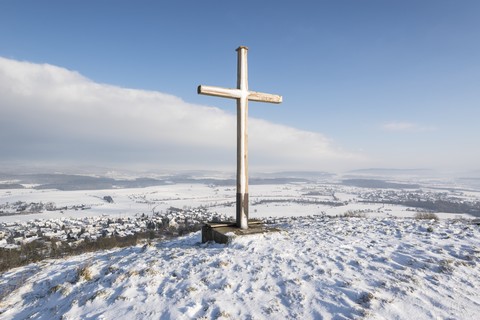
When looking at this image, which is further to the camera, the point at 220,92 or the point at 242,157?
the point at 242,157

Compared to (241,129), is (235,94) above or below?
above

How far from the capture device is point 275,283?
4.82 metres

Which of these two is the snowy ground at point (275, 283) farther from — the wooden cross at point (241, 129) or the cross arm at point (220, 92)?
the cross arm at point (220, 92)

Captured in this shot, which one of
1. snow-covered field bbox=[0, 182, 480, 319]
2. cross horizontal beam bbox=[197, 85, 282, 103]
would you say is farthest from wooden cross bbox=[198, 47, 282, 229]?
snow-covered field bbox=[0, 182, 480, 319]

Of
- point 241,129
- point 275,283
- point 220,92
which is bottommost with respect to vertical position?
point 275,283

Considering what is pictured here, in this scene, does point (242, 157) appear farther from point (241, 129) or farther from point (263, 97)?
point (263, 97)

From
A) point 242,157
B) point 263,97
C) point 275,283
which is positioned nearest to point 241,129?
point 242,157

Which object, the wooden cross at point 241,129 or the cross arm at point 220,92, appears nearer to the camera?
the cross arm at point 220,92

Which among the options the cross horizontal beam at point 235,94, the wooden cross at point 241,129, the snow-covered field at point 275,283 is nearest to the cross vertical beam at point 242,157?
the wooden cross at point 241,129

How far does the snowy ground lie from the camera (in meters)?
3.99

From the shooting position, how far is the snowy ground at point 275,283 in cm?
399

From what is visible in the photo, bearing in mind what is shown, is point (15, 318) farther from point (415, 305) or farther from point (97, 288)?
point (415, 305)

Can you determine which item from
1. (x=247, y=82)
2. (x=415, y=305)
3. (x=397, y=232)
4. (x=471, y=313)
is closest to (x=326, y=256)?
(x=415, y=305)

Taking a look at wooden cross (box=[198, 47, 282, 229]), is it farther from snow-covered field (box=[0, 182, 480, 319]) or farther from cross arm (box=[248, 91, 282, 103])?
snow-covered field (box=[0, 182, 480, 319])
